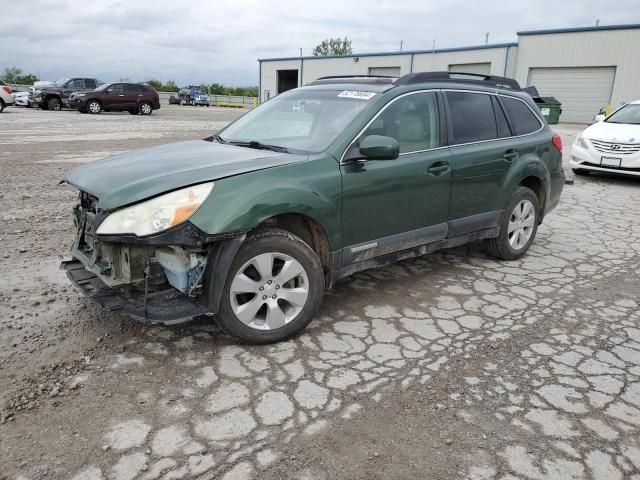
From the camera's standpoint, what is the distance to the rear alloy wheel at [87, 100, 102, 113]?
26644 millimetres

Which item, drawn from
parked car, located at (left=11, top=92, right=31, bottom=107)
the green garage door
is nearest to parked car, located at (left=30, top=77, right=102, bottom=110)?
parked car, located at (left=11, top=92, right=31, bottom=107)

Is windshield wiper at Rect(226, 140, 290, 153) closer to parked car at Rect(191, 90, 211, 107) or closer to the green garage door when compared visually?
the green garage door

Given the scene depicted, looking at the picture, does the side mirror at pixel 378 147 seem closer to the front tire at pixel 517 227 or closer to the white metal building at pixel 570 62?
the front tire at pixel 517 227

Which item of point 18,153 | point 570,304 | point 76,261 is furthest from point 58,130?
point 570,304

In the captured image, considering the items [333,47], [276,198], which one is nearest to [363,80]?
[276,198]

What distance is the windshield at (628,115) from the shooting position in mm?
10700

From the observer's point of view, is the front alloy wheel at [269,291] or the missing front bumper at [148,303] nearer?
the missing front bumper at [148,303]

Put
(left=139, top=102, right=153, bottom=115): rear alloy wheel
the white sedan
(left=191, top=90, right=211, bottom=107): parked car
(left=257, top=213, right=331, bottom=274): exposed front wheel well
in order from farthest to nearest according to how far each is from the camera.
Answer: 1. (left=191, top=90, right=211, bottom=107): parked car
2. (left=139, top=102, right=153, bottom=115): rear alloy wheel
3. the white sedan
4. (left=257, top=213, right=331, bottom=274): exposed front wheel well

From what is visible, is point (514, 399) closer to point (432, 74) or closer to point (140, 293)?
point (140, 293)

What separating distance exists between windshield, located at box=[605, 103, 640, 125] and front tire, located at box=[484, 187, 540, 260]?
22.3 ft

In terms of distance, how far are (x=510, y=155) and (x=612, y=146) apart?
21.0 ft

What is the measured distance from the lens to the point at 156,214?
3.08m

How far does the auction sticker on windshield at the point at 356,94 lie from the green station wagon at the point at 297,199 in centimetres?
1

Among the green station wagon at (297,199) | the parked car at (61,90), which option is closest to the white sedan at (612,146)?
the green station wagon at (297,199)
